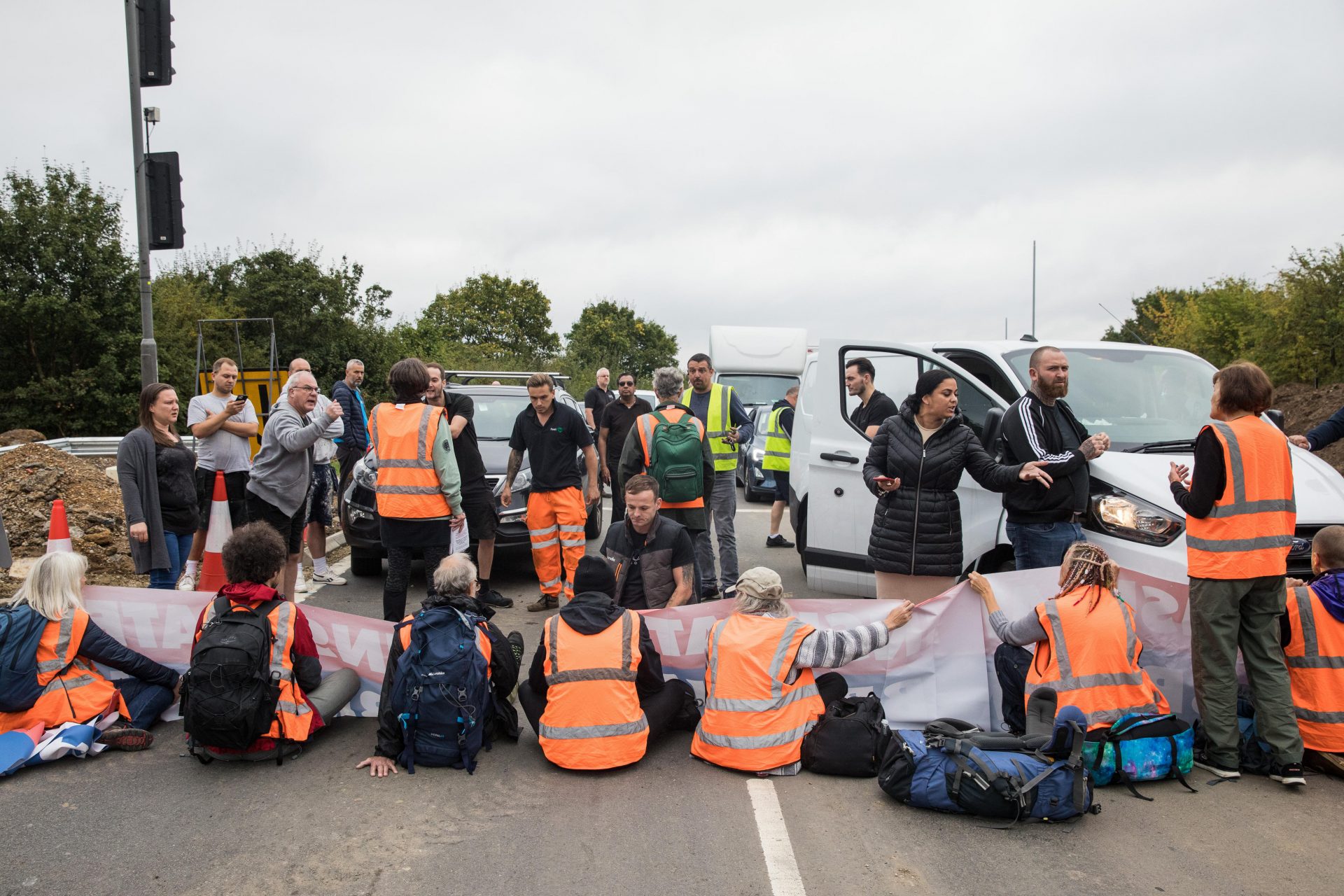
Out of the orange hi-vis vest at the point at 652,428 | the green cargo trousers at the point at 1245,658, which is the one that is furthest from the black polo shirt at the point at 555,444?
the green cargo trousers at the point at 1245,658

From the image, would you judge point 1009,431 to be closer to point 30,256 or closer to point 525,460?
point 525,460

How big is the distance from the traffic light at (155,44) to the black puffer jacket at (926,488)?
6.89 meters

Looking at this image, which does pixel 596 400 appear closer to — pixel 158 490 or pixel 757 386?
pixel 757 386

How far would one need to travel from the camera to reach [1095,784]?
4.36 metres

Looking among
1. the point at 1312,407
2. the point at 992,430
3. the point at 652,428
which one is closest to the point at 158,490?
the point at 652,428

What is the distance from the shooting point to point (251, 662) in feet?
14.6

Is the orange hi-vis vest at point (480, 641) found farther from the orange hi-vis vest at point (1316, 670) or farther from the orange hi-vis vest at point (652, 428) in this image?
the orange hi-vis vest at point (1316, 670)

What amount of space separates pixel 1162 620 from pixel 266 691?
4528mm

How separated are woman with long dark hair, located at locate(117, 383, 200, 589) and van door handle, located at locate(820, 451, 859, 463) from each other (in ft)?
14.5

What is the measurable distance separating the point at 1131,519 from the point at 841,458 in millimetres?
2085

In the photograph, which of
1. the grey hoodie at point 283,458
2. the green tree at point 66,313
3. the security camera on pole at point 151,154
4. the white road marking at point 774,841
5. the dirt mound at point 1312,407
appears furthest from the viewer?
the green tree at point 66,313

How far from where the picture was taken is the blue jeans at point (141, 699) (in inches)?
197

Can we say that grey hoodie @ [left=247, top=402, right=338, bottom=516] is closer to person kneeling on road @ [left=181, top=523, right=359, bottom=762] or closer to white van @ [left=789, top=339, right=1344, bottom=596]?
person kneeling on road @ [left=181, top=523, right=359, bottom=762]

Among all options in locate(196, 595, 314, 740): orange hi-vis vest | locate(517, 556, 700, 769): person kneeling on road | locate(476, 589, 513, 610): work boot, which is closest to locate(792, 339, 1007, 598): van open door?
locate(517, 556, 700, 769): person kneeling on road
